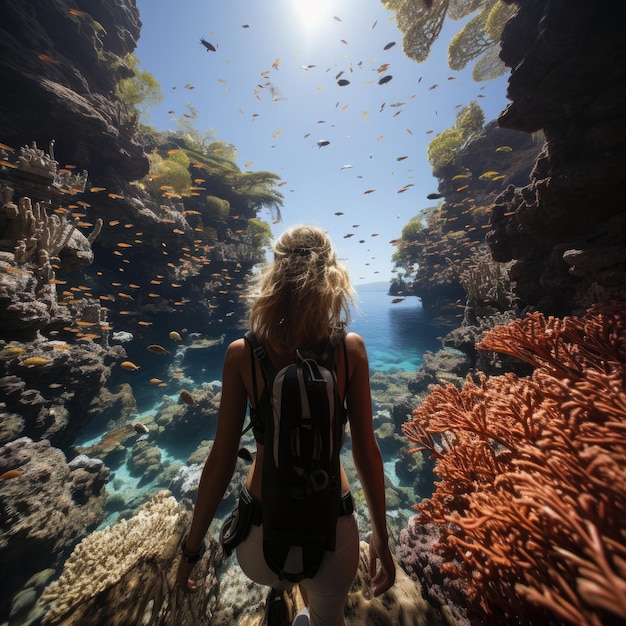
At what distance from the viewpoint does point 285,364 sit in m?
1.49

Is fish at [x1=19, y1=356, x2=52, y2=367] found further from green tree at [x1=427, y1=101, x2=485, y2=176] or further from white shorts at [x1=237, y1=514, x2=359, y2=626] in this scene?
green tree at [x1=427, y1=101, x2=485, y2=176]

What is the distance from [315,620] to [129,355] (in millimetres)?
19232

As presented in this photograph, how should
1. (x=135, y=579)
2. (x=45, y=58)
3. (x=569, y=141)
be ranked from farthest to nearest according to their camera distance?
(x=45, y=58)
(x=569, y=141)
(x=135, y=579)

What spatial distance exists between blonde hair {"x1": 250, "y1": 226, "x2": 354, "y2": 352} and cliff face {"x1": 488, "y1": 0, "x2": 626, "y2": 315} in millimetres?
4804

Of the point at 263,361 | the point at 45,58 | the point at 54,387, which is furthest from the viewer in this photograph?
the point at 45,58

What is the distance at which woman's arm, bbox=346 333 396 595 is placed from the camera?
1.52 m

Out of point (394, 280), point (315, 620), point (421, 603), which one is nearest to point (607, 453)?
point (315, 620)

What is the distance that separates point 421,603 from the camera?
2.22 m

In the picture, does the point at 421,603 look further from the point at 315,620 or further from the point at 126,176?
the point at 126,176

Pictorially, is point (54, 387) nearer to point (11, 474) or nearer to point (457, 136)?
point (11, 474)

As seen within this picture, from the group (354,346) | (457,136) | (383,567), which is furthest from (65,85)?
(457,136)

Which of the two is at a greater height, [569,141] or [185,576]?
[569,141]

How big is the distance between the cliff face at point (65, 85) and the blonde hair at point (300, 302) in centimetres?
1741

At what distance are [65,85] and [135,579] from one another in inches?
856
